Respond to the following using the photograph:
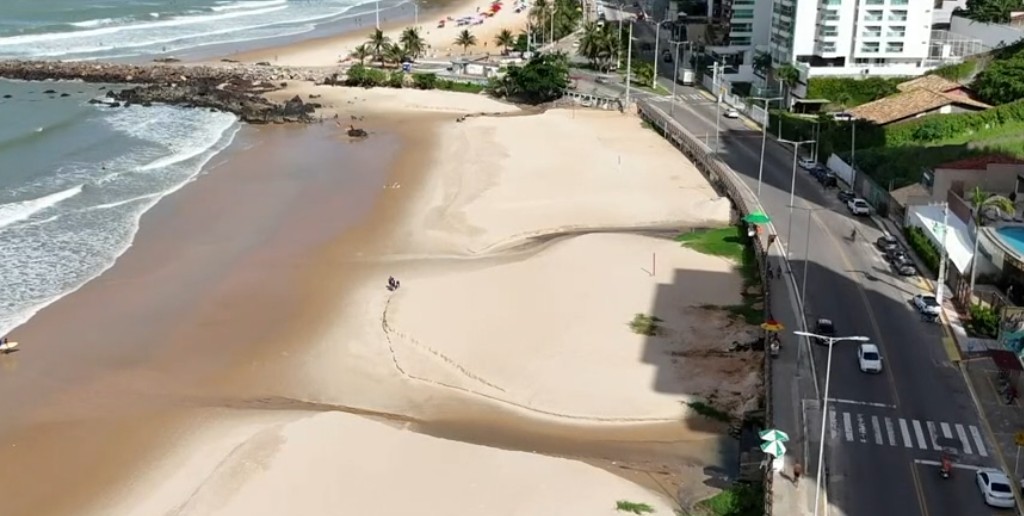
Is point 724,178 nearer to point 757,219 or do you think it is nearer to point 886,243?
point 757,219

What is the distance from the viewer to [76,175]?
55.3 m

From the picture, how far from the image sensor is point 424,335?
34938 millimetres

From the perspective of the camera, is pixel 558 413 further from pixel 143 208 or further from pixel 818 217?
pixel 143 208

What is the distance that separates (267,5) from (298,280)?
110m

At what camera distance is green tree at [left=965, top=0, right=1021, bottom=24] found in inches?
3022

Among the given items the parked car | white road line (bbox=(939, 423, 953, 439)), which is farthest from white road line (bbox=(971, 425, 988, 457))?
the parked car

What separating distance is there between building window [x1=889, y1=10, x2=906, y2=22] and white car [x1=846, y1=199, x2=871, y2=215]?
30.6 metres

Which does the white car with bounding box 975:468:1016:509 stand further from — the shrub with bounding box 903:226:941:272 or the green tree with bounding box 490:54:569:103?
the green tree with bounding box 490:54:569:103

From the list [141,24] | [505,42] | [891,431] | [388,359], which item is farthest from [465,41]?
[891,431]

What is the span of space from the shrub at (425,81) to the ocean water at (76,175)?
17.7 meters

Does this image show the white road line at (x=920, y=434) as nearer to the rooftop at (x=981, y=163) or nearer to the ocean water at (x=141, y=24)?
the rooftop at (x=981, y=163)

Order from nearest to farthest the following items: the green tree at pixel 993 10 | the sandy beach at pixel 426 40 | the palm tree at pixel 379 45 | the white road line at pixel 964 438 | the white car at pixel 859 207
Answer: the white road line at pixel 964 438 < the white car at pixel 859 207 < the green tree at pixel 993 10 < the palm tree at pixel 379 45 < the sandy beach at pixel 426 40

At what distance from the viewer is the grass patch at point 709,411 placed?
29.4 metres

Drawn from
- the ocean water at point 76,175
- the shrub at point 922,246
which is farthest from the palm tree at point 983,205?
the ocean water at point 76,175
